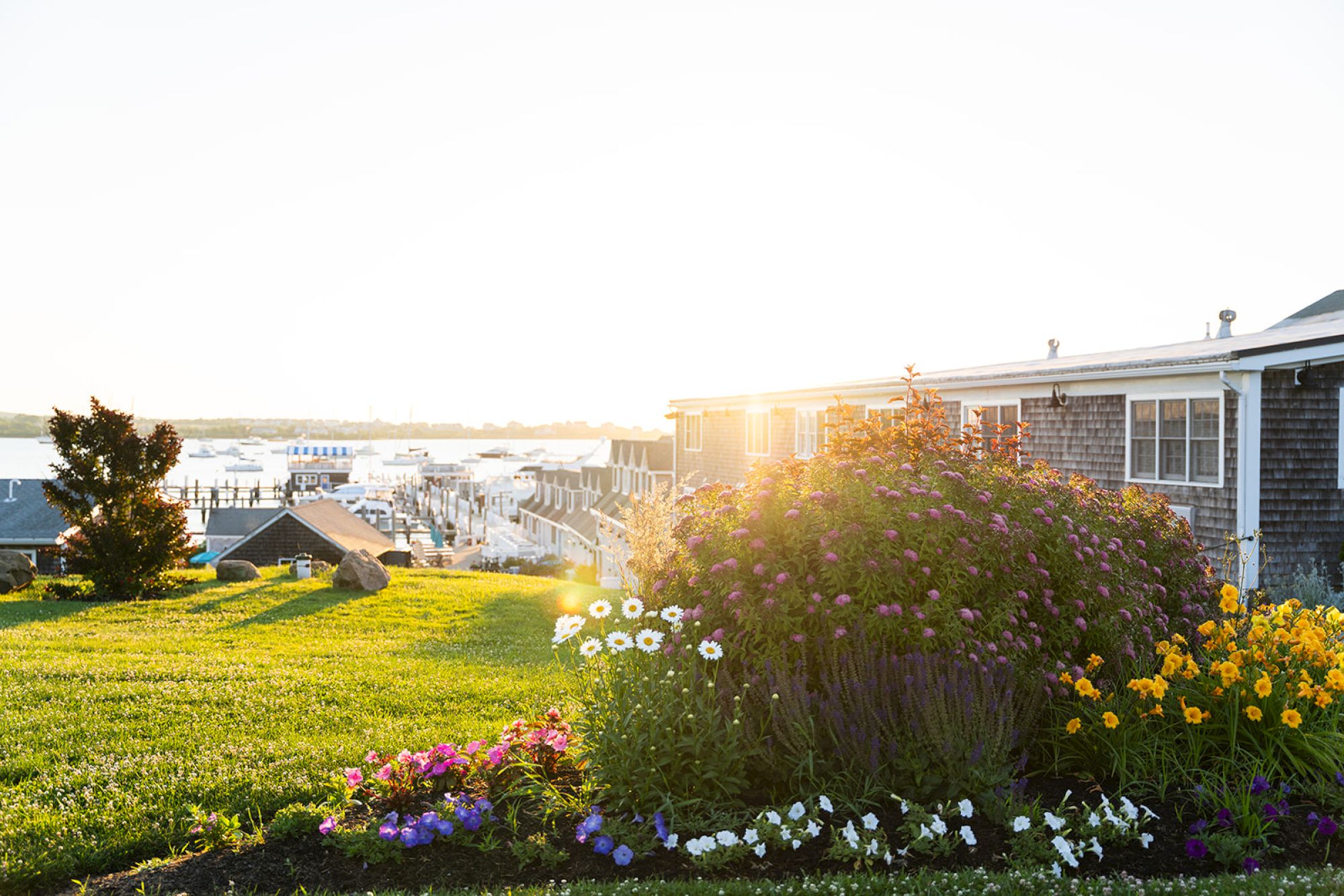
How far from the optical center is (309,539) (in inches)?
1061

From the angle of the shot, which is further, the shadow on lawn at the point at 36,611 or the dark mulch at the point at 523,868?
the shadow on lawn at the point at 36,611

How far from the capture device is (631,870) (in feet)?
12.6

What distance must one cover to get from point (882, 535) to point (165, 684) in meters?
6.23

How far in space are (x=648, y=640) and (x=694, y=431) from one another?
2316cm

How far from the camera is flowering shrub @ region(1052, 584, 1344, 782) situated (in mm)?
4430

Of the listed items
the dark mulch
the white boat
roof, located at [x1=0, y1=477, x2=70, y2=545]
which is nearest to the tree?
the dark mulch

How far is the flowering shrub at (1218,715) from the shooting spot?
14.5 feet

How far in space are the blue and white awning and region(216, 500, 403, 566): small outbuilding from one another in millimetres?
83631

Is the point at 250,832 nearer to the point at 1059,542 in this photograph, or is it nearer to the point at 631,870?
the point at 631,870

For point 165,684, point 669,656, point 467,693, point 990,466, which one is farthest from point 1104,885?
point 165,684

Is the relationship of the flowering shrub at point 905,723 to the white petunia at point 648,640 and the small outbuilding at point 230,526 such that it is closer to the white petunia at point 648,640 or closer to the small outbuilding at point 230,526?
the white petunia at point 648,640

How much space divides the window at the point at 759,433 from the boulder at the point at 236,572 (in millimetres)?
12115

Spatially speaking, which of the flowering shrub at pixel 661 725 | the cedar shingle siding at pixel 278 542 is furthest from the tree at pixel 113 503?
the cedar shingle siding at pixel 278 542

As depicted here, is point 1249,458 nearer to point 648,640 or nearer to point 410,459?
point 648,640
